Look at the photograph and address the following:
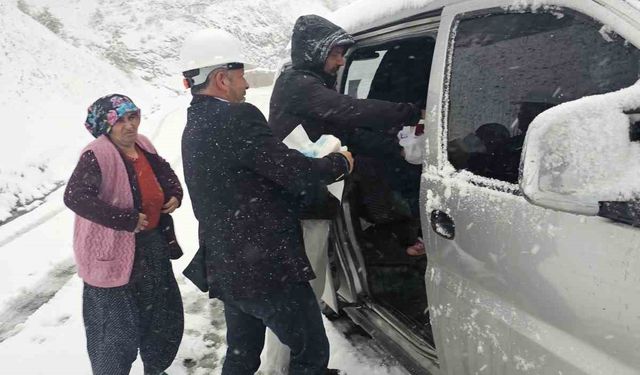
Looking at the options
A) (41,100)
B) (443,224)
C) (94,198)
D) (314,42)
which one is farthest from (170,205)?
(41,100)

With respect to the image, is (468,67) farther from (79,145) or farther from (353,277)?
(79,145)

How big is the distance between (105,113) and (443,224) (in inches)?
70.9

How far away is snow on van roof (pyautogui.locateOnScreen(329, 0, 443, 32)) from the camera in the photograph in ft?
6.92

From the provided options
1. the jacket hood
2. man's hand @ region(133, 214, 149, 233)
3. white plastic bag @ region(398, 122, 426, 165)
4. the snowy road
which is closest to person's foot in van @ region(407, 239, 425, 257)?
the snowy road

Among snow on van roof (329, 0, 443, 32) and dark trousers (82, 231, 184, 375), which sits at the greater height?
→ snow on van roof (329, 0, 443, 32)

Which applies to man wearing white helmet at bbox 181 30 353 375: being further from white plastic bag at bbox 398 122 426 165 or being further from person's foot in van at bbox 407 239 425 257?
person's foot in van at bbox 407 239 425 257

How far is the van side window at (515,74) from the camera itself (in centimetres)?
133

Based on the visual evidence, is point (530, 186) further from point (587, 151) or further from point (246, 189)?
point (246, 189)

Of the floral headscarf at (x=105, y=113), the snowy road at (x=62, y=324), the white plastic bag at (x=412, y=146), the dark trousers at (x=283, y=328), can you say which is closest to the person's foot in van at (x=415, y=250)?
the snowy road at (x=62, y=324)

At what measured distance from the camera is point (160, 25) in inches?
1587

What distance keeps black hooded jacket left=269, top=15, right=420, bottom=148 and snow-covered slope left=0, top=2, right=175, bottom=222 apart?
6804 millimetres

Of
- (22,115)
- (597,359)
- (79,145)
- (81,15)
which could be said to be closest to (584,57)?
(597,359)

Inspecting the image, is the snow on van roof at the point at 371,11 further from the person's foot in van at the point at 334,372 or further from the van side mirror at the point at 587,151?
the person's foot in van at the point at 334,372

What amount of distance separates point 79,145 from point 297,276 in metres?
12.6
